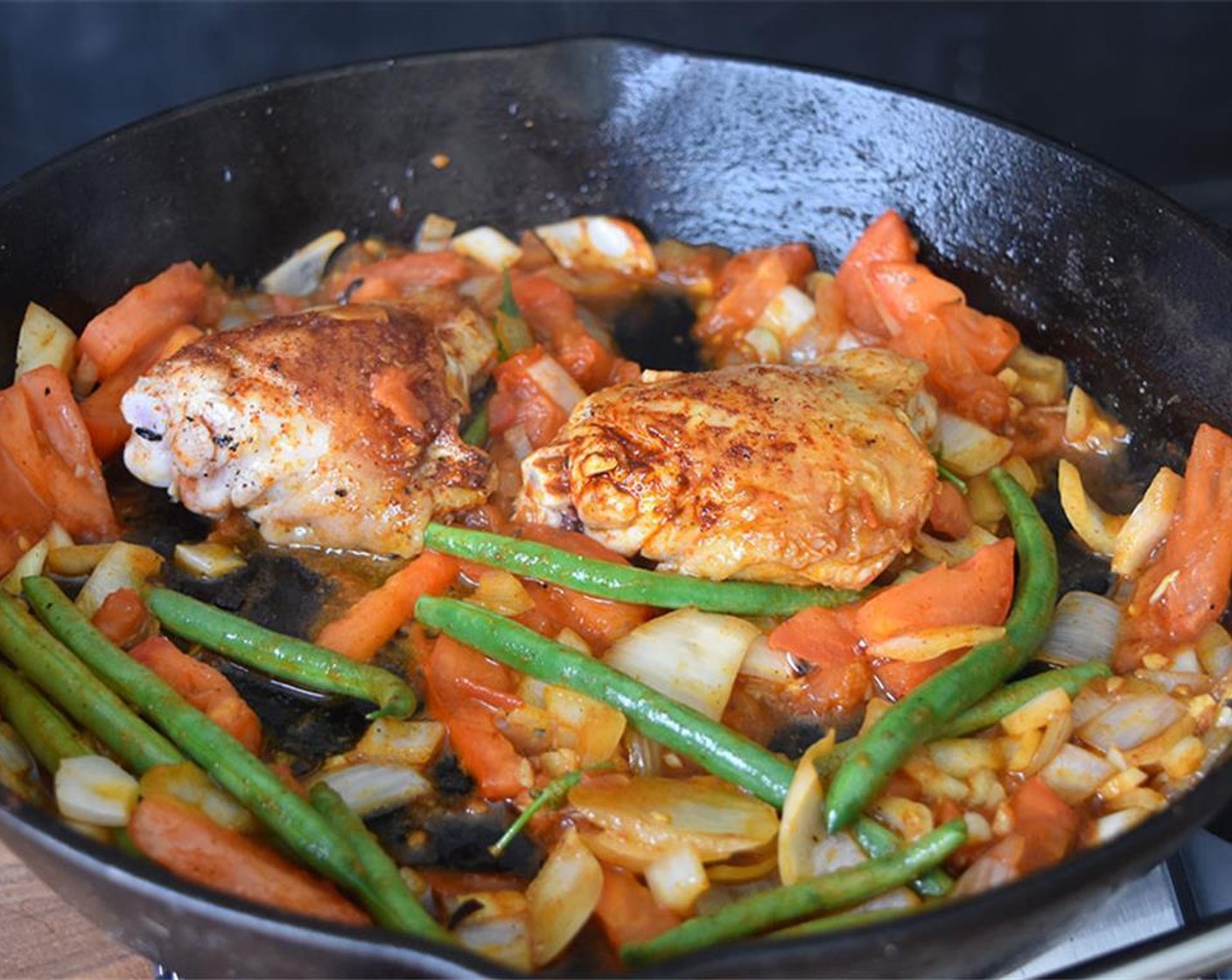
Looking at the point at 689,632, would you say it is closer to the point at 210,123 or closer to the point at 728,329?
the point at 728,329

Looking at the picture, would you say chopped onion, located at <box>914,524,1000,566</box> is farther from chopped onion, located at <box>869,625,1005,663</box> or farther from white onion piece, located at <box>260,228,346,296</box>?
white onion piece, located at <box>260,228,346,296</box>

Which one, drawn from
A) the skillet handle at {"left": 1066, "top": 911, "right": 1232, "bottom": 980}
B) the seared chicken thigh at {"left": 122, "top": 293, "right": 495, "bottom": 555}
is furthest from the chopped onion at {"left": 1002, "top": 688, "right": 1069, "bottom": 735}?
the seared chicken thigh at {"left": 122, "top": 293, "right": 495, "bottom": 555}

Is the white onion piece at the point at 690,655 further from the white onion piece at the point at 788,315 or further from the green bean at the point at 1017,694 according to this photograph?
the white onion piece at the point at 788,315

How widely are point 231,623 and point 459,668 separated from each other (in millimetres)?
520

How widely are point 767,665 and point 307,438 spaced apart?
1.19 metres

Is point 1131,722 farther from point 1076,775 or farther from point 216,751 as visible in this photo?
point 216,751

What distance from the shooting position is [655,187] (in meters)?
4.68

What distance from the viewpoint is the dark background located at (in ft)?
16.4

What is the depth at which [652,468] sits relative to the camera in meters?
3.25

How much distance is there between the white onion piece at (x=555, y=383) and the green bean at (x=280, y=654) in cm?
97

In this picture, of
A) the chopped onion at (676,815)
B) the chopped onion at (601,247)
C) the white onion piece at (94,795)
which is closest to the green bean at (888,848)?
the chopped onion at (676,815)

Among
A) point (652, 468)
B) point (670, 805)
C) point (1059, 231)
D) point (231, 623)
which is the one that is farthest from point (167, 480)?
point (1059, 231)

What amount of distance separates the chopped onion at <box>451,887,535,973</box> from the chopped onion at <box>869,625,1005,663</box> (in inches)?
38.8

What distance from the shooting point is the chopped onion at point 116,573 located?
332 cm
